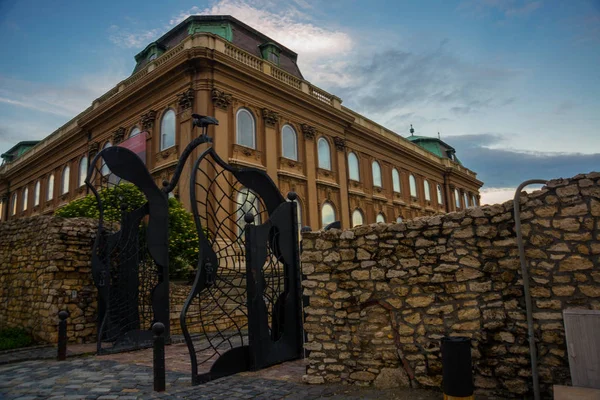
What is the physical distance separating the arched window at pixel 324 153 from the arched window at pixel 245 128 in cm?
493

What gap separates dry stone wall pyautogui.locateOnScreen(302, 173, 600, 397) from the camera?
470 cm

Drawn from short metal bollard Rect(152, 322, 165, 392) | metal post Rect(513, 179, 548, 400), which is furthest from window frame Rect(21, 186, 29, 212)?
metal post Rect(513, 179, 548, 400)

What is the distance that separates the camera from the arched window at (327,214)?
23327 millimetres

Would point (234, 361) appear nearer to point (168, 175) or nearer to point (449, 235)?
point (449, 235)

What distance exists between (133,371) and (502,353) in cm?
558

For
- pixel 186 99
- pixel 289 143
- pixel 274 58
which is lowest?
pixel 289 143

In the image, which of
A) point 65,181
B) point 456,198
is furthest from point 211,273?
point 456,198

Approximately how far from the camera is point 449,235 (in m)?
5.43

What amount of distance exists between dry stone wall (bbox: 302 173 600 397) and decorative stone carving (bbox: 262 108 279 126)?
15.3 m

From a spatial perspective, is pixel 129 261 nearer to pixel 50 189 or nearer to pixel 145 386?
pixel 145 386

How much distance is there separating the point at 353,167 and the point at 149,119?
12.4m

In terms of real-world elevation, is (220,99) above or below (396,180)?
above

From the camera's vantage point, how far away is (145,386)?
6086mm

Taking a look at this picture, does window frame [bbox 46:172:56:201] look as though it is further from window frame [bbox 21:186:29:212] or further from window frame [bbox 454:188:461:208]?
window frame [bbox 454:188:461:208]
